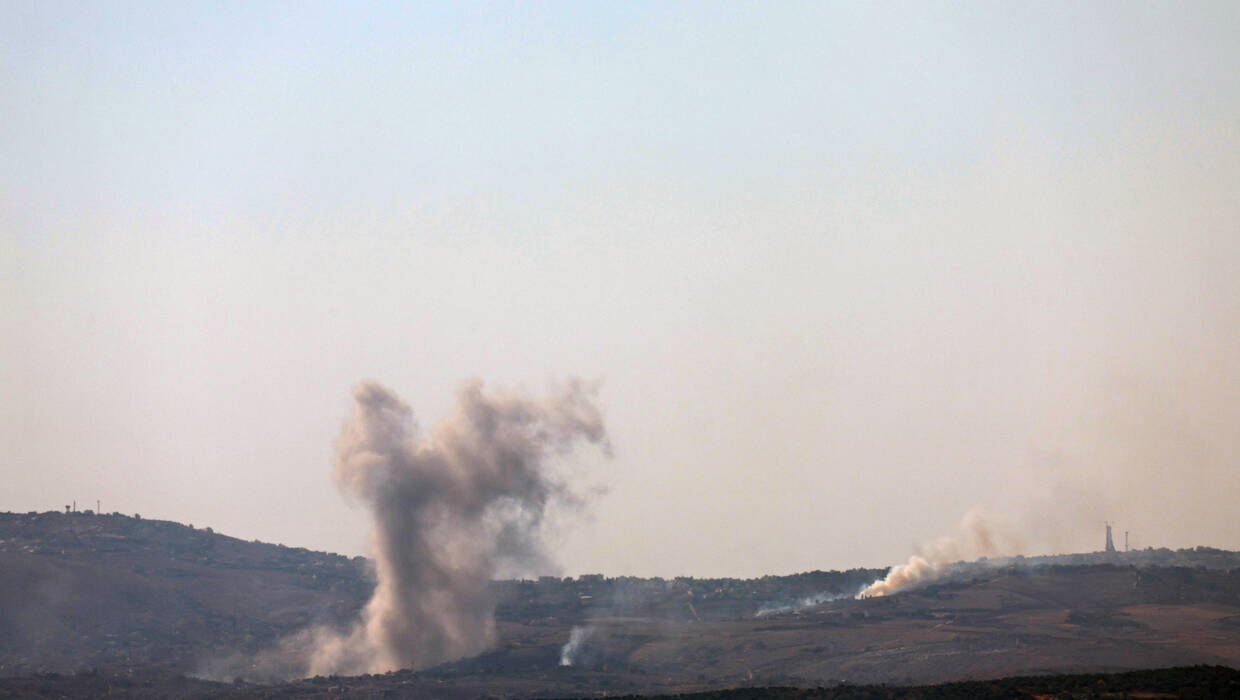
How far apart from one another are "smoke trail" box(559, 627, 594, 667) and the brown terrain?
970 mm

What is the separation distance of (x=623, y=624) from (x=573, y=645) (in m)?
15.3

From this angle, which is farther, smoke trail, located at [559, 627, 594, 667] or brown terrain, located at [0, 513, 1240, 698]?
smoke trail, located at [559, 627, 594, 667]

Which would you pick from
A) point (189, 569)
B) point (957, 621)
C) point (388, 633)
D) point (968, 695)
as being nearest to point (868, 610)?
point (957, 621)

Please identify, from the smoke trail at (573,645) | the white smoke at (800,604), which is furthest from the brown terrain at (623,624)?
the smoke trail at (573,645)

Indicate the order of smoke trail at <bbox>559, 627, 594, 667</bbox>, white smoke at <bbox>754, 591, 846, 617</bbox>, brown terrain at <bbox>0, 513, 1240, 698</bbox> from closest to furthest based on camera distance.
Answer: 1. brown terrain at <bbox>0, 513, 1240, 698</bbox>
2. smoke trail at <bbox>559, 627, 594, 667</bbox>
3. white smoke at <bbox>754, 591, 846, 617</bbox>

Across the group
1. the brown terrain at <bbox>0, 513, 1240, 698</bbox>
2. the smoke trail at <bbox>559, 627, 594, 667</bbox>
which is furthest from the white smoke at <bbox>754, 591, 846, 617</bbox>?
the smoke trail at <bbox>559, 627, 594, 667</bbox>

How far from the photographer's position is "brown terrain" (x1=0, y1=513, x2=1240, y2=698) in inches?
4988

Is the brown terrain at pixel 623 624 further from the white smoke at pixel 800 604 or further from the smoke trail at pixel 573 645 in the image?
the smoke trail at pixel 573 645

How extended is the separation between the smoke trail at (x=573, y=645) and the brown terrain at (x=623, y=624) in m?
0.97

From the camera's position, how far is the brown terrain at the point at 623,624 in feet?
416

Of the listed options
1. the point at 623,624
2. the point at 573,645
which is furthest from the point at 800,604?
the point at 573,645

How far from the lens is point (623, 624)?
162 m

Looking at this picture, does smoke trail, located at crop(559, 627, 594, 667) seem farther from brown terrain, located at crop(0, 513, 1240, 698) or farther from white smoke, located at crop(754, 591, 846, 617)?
white smoke, located at crop(754, 591, 846, 617)

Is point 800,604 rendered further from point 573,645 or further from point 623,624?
point 573,645
